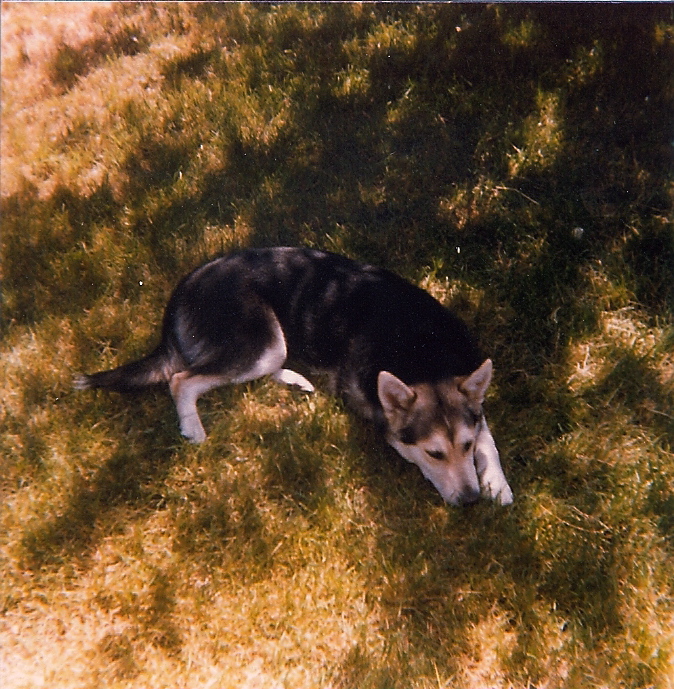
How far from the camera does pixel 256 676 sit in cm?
267

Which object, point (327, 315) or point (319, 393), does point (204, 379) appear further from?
point (327, 315)

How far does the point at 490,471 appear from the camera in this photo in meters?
3.19

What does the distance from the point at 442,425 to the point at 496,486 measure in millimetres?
488

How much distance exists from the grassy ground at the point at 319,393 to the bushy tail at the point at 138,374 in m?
0.11

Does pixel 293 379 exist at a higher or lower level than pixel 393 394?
lower

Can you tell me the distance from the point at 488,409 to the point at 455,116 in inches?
96.3

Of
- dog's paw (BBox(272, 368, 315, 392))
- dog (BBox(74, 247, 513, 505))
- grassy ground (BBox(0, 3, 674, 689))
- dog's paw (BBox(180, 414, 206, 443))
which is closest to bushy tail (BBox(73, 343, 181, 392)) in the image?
dog (BBox(74, 247, 513, 505))

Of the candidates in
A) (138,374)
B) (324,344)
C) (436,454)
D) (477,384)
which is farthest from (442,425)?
(138,374)

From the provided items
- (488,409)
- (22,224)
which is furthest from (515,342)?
(22,224)

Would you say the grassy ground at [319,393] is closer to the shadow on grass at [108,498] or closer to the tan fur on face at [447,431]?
the shadow on grass at [108,498]

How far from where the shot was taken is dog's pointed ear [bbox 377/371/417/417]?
10.2ft

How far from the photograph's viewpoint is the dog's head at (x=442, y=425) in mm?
3081

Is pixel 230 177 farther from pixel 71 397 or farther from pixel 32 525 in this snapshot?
pixel 32 525

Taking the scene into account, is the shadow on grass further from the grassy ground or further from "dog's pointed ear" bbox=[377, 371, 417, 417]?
"dog's pointed ear" bbox=[377, 371, 417, 417]
